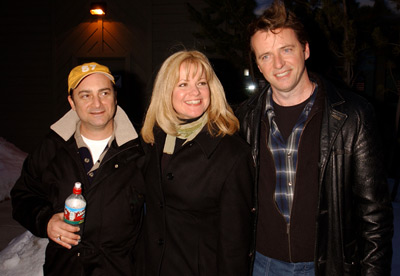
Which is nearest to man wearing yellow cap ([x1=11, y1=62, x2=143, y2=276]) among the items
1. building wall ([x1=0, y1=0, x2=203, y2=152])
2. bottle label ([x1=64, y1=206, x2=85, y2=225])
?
bottle label ([x1=64, y1=206, x2=85, y2=225])

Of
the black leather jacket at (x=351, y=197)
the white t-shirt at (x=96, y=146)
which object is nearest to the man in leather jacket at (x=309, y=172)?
the black leather jacket at (x=351, y=197)

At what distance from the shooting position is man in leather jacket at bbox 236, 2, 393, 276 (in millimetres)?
1793

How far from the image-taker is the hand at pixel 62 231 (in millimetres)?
1859

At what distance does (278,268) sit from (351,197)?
645 mm

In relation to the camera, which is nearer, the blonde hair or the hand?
the hand

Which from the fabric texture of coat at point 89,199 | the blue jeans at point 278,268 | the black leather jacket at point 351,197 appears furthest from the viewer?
the fabric texture of coat at point 89,199

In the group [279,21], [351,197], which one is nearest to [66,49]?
[279,21]

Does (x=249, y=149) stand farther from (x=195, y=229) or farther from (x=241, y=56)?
(x=241, y=56)

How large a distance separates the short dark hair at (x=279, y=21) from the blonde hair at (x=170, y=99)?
1.51ft

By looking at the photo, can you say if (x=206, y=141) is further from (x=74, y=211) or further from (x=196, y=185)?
(x=74, y=211)

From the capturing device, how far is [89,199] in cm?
206

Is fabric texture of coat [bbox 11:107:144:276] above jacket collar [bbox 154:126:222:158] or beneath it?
beneath

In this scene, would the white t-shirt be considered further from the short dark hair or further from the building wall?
the building wall

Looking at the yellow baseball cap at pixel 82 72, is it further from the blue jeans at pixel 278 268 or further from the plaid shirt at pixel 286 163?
the blue jeans at pixel 278 268
